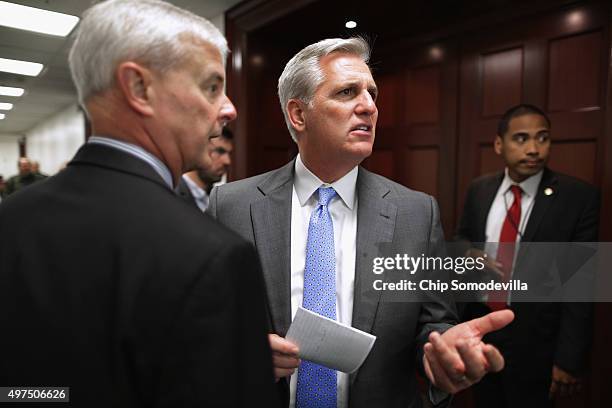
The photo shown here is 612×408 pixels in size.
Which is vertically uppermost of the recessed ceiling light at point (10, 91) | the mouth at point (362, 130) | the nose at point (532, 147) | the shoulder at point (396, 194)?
the recessed ceiling light at point (10, 91)

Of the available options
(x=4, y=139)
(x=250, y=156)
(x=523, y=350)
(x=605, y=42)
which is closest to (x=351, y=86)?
(x=4, y=139)

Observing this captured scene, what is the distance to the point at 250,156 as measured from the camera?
3035 mm

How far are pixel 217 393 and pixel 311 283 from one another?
2.07 feet

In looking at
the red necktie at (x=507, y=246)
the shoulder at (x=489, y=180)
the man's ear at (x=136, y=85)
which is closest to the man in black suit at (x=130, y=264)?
the man's ear at (x=136, y=85)

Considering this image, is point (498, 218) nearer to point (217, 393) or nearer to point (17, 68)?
point (217, 393)

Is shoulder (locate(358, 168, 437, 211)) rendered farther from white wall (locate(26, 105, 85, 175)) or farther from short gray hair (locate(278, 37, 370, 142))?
white wall (locate(26, 105, 85, 175))

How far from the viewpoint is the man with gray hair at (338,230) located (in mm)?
1112

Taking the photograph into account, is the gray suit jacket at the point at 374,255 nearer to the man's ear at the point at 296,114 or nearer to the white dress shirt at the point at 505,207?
the man's ear at the point at 296,114

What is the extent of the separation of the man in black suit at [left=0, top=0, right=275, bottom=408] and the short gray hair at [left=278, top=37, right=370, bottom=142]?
641mm

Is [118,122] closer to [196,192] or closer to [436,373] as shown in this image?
[436,373]

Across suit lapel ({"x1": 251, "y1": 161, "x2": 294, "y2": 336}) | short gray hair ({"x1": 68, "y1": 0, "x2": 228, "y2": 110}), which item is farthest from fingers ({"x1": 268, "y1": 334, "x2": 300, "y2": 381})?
short gray hair ({"x1": 68, "y1": 0, "x2": 228, "y2": 110})

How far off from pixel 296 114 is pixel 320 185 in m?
0.27

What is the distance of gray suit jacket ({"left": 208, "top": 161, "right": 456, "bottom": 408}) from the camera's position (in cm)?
111

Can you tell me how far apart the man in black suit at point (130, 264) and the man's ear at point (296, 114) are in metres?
0.68
